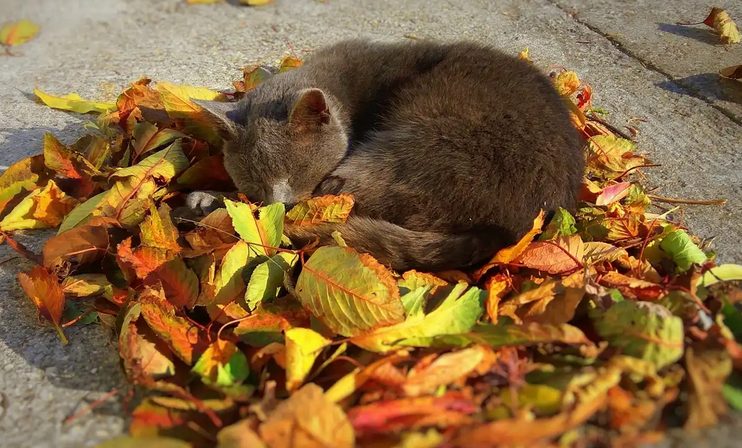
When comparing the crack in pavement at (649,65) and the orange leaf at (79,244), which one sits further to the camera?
the crack in pavement at (649,65)

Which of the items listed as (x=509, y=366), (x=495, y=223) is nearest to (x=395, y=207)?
(x=495, y=223)

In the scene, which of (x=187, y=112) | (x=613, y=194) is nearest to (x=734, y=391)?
(x=613, y=194)

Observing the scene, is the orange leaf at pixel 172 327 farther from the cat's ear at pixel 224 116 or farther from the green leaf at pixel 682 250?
the green leaf at pixel 682 250

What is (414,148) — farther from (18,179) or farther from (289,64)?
(18,179)

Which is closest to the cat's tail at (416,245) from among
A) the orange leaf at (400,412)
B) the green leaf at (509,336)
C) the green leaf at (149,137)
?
the green leaf at (509,336)

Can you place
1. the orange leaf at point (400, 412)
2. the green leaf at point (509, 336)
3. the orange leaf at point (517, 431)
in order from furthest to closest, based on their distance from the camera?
the green leaf at point (509, 336) < the orange leaf at point (400, 412) < the orange leaf at point (517, 431)

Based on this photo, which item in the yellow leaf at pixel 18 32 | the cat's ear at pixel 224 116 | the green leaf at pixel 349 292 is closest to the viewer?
the green leaf at pixel 349 292
